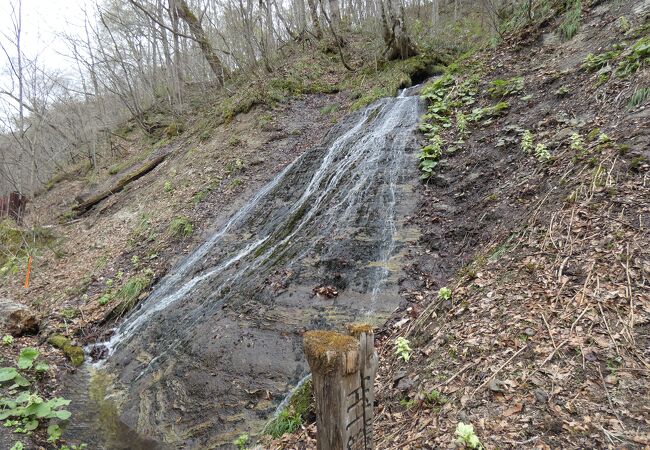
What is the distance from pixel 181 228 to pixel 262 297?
4.19 m

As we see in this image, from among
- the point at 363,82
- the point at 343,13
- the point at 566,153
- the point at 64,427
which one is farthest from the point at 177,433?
the point at 343,13

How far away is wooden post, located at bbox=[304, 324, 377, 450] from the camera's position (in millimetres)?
1857

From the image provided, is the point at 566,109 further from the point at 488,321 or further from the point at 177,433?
the point at 177,433

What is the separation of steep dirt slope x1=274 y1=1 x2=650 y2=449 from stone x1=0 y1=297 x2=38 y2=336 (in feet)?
19.8

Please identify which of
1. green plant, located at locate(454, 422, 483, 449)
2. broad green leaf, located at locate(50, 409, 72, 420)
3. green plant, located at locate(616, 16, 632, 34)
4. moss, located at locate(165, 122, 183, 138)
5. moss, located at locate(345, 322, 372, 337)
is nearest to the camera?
moss, located at locate(345, 322, 372, 337)

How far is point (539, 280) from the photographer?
4020 mm

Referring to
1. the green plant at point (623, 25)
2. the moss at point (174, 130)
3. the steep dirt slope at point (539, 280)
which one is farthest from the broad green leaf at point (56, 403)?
the moss at point (174, 130)

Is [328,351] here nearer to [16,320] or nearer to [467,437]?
[467,437]

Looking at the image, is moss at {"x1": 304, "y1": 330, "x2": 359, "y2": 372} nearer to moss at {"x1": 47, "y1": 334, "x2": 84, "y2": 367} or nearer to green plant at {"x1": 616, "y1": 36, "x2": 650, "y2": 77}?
moss at {"x1": 47, "y1": 334, "x2": 84, "y2": 367}

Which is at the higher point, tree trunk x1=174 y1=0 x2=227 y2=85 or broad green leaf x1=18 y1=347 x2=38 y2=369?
tree trunk x1=174 y1=0 x2=227 y2=85

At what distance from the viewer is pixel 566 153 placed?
18.3ft

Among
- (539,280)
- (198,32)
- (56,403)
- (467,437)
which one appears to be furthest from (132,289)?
(198,32)

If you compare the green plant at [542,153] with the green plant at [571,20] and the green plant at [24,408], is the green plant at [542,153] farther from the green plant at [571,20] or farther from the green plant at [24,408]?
the green plant at [24,408]

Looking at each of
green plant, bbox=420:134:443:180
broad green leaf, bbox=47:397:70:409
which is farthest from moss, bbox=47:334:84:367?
green plant, bbox=420:134:443:180
